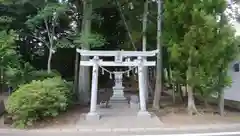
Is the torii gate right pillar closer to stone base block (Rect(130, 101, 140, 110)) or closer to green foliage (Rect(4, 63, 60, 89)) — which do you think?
stone base block (Rect(130, 101, 140, 110))

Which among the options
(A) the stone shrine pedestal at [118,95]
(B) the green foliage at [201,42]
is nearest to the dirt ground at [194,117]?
(B) the green foliage at [201,42]

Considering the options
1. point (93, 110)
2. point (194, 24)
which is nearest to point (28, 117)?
point (93, 110)

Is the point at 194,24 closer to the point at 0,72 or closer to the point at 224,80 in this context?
the point at 224,80

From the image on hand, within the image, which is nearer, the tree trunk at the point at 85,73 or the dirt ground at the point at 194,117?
the dirt ground at the point at 194,117

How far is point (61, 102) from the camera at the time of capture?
798cm

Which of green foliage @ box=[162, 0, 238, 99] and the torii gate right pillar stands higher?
green foliage @ box=[162, 0, 238, 99]

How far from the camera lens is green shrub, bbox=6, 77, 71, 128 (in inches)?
286

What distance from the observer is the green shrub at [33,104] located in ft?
23.8

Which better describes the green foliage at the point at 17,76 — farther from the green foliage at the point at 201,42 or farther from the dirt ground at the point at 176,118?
the green foliage at the point at 201,42


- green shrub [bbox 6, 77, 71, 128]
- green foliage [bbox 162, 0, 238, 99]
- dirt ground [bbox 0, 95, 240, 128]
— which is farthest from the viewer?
green foliage [bbox 162, 0, 238, 99]

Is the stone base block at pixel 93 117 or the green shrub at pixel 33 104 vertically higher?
the green shrub at pixel 33 104

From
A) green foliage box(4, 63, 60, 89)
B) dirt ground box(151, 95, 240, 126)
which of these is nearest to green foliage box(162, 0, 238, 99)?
dirt ground box(151, 95, 240, 126)

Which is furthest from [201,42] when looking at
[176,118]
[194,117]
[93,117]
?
[93,117]

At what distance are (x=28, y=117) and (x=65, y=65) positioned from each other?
11029 millimetres
